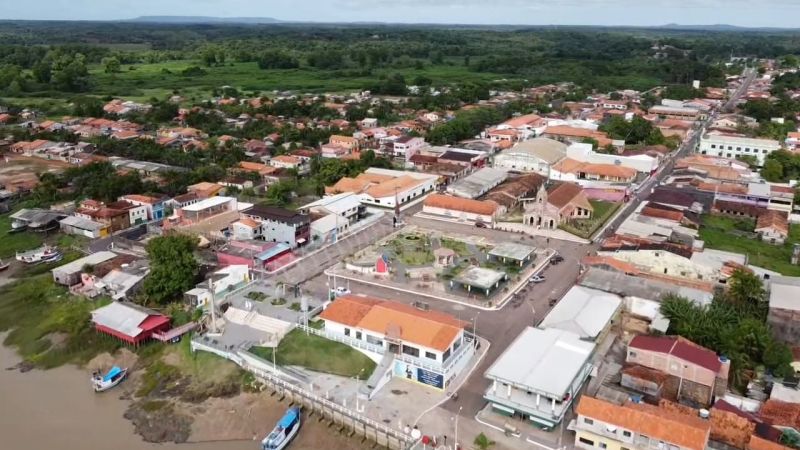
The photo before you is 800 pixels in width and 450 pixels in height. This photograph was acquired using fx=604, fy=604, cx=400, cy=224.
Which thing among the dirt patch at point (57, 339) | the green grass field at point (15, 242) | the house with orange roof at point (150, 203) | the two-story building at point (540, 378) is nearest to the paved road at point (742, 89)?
the two-story building at point (540, 378)

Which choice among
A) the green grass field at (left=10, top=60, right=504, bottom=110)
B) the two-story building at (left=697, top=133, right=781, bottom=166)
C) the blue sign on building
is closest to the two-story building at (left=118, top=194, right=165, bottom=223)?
the blue sign on building

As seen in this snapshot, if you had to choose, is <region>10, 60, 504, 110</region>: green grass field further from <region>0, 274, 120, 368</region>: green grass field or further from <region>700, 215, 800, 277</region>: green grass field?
<region>700, 215, 800, 277</region>: green grass field

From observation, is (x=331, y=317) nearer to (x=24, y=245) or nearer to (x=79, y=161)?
(x=24, y=245)

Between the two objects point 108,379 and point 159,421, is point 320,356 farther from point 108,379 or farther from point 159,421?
point 108,379

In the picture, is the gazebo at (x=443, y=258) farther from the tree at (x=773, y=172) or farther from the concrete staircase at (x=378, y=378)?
the tree at (x=773, y=172)

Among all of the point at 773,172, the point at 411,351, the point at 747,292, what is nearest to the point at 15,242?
the point at 411,351

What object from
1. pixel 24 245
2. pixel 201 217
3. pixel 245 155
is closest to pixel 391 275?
pixel 201 217
